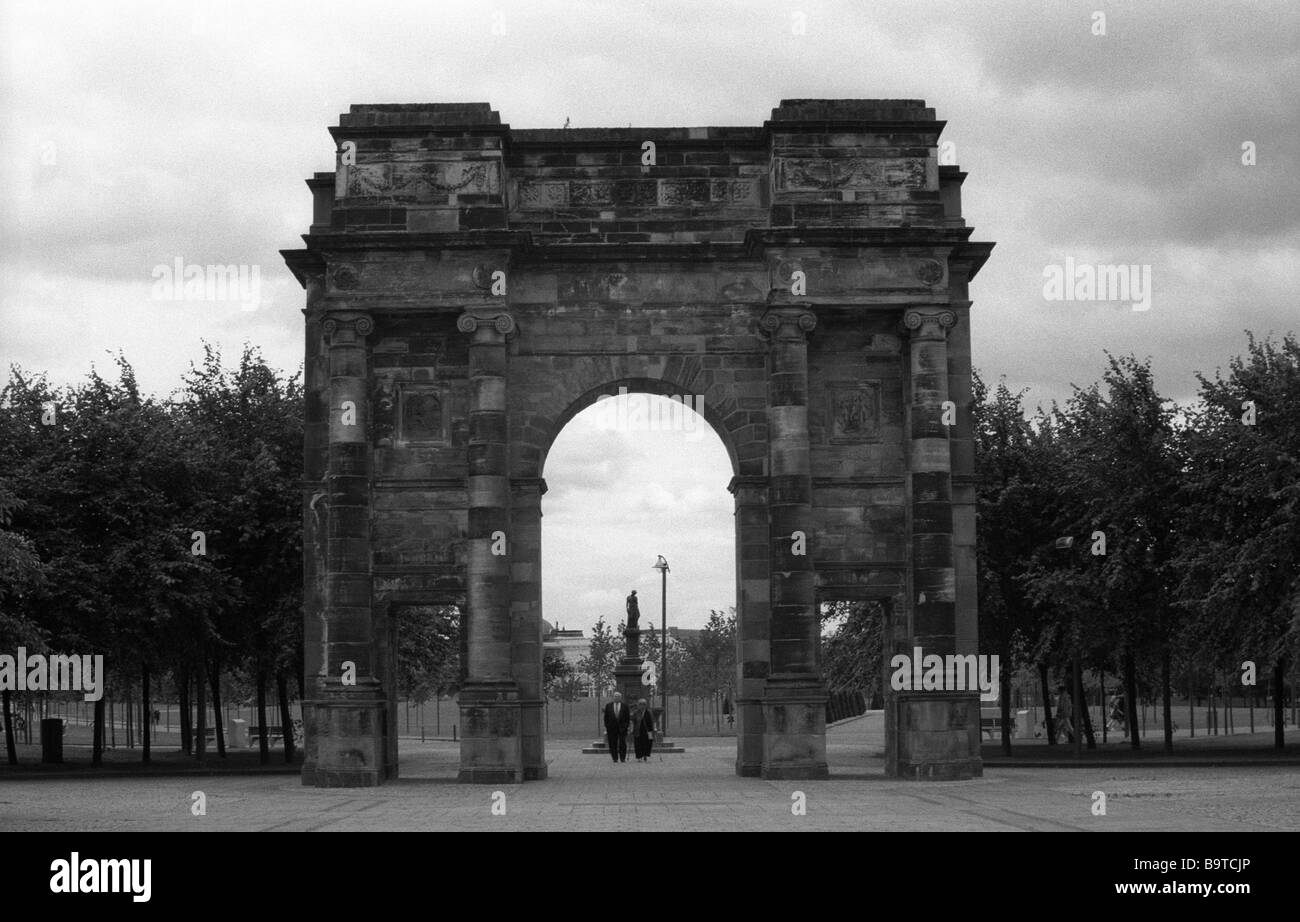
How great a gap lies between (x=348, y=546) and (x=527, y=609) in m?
3.54

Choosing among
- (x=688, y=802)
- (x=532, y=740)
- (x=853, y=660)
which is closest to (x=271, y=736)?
(x=853, y=660)

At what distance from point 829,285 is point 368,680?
11185 millimetres

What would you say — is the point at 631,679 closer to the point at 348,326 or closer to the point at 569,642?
the point at 348,326

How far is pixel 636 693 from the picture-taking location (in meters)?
53.6

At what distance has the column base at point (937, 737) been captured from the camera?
31047 millimetres

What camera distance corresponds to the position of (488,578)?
3180 cm

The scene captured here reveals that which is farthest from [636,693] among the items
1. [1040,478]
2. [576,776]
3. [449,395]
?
[449,395]

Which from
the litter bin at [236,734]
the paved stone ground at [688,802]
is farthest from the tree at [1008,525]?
the litter bin at [236,734]

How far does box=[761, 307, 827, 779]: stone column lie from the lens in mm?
31188

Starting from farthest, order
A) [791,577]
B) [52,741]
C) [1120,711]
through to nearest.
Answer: [1120,711] → [52,741] → [791,577]

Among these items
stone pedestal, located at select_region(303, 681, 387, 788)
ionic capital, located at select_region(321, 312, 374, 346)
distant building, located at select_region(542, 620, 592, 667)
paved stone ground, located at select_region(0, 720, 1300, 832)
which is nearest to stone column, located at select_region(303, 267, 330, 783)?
ionic capital, located at select_region(321, 312, 374, 346)

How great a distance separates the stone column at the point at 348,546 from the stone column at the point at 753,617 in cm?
679

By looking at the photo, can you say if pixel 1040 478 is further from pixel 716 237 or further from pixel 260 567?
pixel 260 567

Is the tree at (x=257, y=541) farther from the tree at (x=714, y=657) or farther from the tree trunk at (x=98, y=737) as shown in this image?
the tree at (x=714, y=657)
